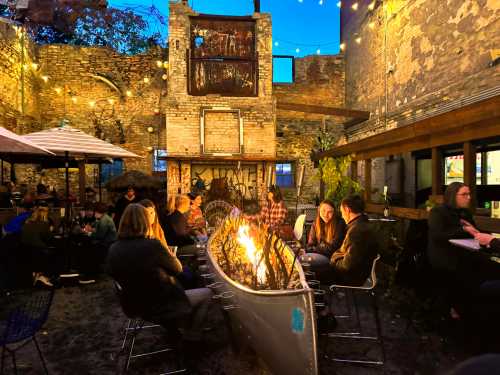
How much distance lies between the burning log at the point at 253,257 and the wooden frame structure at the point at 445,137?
109 inches

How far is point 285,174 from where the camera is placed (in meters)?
14.7

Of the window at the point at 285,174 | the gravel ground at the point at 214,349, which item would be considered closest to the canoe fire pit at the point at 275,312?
the gravel ground at the point at 214,349

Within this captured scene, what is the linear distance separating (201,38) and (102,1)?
8.16 m

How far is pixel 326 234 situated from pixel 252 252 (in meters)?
1.33

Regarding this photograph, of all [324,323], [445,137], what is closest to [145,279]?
[324,323]

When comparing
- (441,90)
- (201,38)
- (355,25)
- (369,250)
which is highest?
(355,25)

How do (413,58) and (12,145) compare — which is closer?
(12,145)

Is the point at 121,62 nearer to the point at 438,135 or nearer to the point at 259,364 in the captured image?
the point at 438,135

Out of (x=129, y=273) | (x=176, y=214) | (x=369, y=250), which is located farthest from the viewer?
(x=176, y=214)

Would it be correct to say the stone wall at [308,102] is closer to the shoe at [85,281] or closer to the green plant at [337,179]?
the green plant at [337,179]

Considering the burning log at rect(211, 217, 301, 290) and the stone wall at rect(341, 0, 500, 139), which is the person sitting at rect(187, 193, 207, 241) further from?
the stone wall at rect(341, 0, 500, 139)

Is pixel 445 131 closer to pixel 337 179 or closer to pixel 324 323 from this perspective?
pixel 337 179

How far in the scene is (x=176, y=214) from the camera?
15.6 ft

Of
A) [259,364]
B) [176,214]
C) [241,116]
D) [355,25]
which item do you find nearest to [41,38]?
[241,116]
